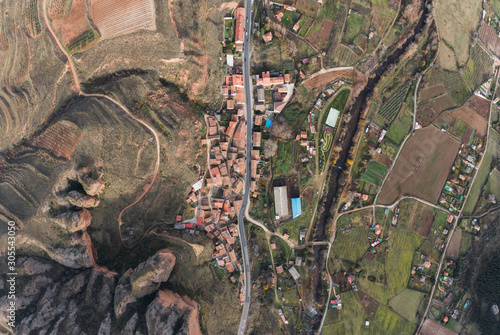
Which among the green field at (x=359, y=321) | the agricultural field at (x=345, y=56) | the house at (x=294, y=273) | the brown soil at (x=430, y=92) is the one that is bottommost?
the green field at (x=359, y=321)

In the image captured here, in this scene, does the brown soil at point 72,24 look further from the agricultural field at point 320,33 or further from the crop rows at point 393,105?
the crop rows at point 393,105

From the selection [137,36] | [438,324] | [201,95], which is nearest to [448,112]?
[438,324]

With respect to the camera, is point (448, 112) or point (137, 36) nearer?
point (137, 36)

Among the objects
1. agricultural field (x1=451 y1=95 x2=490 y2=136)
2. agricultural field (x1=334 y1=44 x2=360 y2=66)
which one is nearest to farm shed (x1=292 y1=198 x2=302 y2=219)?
agricultural field (x1=334 y1=44 x2=360 y2=66)

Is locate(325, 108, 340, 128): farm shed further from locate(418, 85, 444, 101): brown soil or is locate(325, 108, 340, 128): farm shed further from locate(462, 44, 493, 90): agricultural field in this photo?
locate(462, 44, 493, 90): agricultural field

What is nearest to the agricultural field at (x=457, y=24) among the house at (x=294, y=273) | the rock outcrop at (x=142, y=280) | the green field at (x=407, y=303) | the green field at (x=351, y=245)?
the green field at (x=351, y=245)

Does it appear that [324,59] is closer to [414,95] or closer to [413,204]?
[414,95]

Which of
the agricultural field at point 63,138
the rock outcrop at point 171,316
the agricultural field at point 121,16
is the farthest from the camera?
the agricultural field at point 121,16
